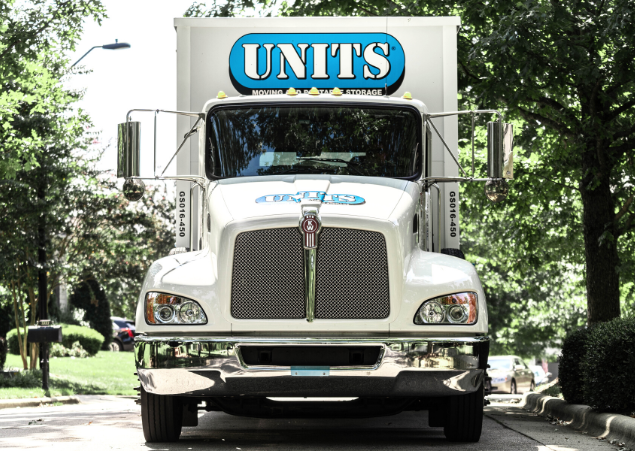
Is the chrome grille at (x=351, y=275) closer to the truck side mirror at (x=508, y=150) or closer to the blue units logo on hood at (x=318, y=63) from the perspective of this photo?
the truck side mirror at (x=508, y=150)

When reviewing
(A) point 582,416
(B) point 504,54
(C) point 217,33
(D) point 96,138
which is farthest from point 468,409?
(D) point 96,138

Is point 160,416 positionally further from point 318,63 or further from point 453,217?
point 318,63

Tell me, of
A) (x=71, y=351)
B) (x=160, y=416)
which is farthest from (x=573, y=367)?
(x=71, y=351)

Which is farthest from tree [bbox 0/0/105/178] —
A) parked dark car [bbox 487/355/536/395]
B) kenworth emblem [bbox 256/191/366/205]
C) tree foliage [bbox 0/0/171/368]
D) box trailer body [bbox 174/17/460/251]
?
parked dark car [bbox 487/355/536/395]

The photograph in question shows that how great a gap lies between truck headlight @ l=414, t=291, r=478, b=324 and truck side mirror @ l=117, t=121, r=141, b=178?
2779 millimetres

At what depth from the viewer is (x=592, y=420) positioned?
9.49m

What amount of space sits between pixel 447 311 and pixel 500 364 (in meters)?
24.2

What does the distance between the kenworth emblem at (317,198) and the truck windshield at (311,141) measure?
2.49ft

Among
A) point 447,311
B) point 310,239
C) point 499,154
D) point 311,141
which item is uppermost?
point 311,141

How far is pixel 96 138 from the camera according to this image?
2109 cm

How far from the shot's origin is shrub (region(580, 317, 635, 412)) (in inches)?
351

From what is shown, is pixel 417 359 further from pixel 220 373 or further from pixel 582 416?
pixel 582 416

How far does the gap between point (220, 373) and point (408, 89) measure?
12.2 feet

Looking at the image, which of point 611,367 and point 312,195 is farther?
point 611,367
